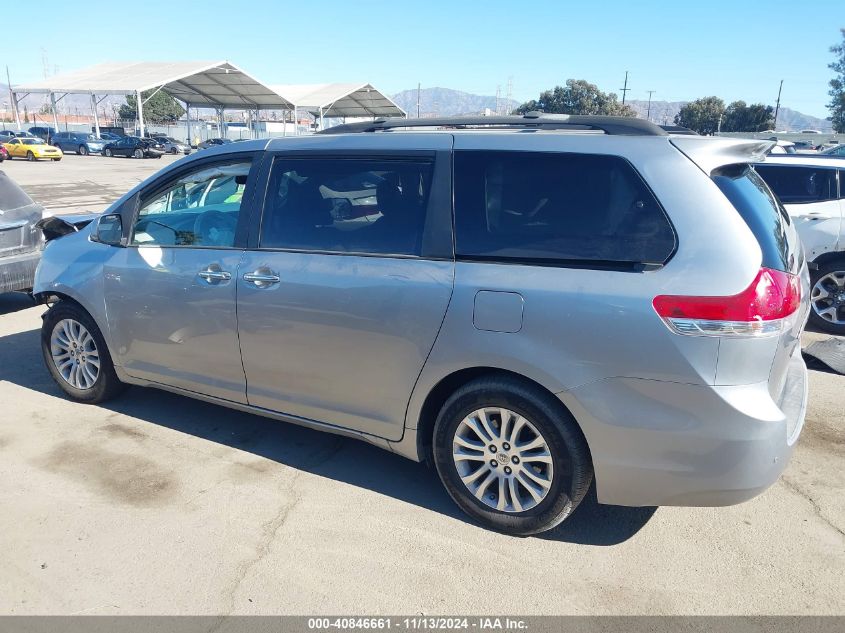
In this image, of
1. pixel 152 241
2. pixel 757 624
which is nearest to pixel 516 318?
pixel 757 624

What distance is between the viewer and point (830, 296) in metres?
6.68

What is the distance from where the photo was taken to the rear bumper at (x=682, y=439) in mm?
2645

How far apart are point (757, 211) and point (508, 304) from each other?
1147mm

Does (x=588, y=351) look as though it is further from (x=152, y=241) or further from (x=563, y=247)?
(x=152, y=241)

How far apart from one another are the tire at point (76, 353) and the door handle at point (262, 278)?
148 centimetres

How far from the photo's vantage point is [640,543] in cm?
313

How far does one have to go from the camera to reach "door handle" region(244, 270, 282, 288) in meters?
3.56

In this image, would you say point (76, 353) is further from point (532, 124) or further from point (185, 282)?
point (532, 124)

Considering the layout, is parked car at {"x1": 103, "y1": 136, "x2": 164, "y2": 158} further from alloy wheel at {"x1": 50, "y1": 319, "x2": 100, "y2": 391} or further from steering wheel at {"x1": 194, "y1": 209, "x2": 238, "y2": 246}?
steering wheel at {"x1": 194, "y1": 209, "x2": 238, "y2": 246}

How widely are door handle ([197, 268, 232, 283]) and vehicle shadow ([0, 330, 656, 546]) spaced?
106cm

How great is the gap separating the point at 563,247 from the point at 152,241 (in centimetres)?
268

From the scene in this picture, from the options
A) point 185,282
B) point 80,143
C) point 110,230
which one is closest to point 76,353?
point 110,230

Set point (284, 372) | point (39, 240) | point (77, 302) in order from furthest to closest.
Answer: point (39, 240) < point (77, 302) < point (284, 372)

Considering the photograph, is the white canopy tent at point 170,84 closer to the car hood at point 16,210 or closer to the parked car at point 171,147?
the parked car at point 171,147
